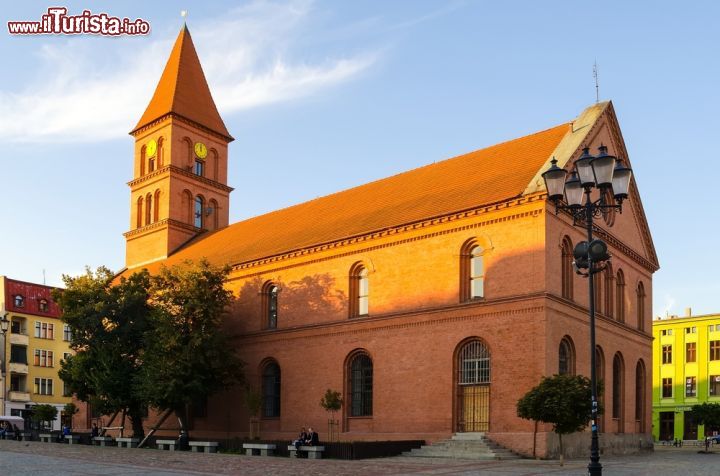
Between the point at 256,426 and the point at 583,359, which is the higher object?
the point at 583,359

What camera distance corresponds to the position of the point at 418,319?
34969mm

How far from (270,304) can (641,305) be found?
66.0 feet

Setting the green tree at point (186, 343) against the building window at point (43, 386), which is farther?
the building window at point (43, 386)

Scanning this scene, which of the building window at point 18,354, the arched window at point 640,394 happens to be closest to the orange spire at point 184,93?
the building window at point 18,354

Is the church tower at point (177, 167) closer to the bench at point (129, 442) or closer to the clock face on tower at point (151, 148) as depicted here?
the clock face on tower at point (151, 148)

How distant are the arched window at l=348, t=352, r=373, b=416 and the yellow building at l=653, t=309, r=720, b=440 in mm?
49024

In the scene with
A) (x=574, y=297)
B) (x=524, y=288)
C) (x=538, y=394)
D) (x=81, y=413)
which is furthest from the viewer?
(x=81, y=413)

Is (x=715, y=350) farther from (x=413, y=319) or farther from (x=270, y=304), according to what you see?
(x=413, y=319)

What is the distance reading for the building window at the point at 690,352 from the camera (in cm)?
7781

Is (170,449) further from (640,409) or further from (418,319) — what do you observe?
(640,409)

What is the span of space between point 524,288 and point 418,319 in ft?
18.2

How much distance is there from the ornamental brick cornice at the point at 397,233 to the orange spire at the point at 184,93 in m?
17.3

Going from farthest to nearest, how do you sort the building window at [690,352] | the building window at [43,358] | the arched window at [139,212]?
1. the building window at [690,352]
2. the building window at [43,358]
3. the arched window at [139,212]

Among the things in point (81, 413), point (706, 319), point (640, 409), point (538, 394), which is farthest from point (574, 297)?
point (706, 319)
